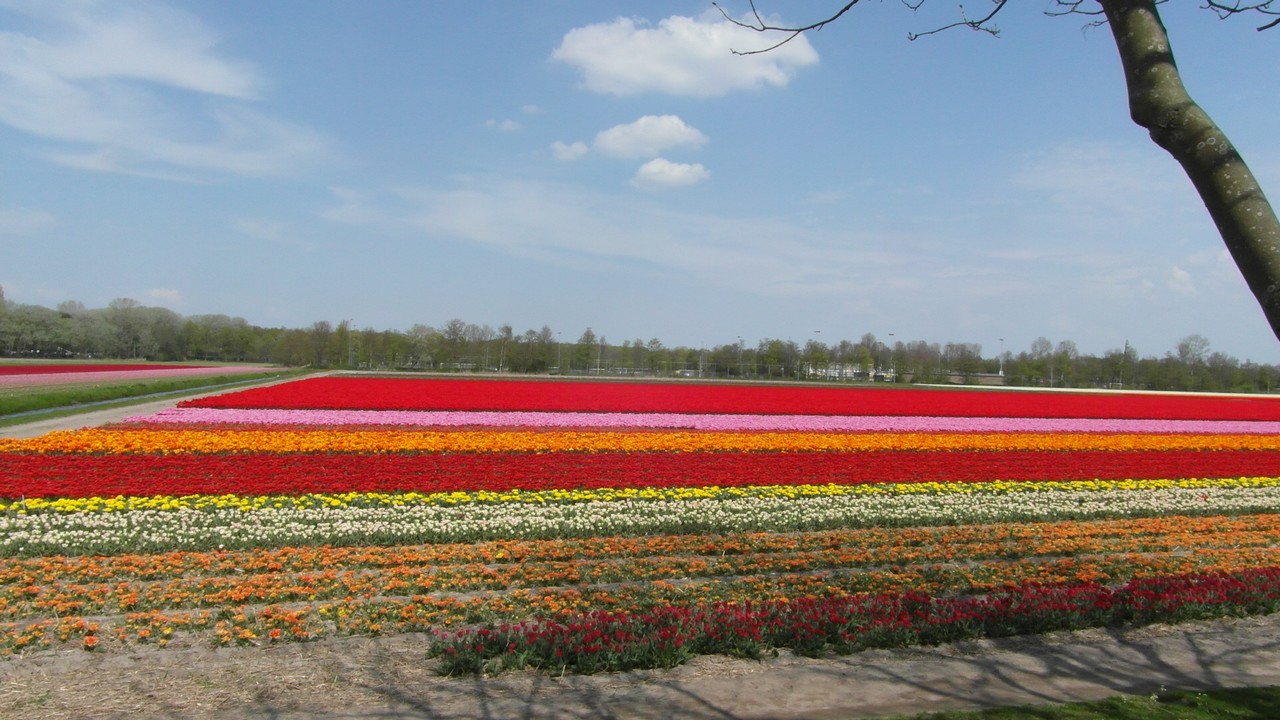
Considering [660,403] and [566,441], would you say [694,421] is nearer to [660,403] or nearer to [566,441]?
[660,403]

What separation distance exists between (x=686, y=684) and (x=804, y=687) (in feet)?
3.03

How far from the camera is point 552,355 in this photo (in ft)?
360

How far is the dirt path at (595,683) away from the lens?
596 centimetres

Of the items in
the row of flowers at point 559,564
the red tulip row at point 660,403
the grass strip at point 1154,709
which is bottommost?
the row of flowers at point 559,564

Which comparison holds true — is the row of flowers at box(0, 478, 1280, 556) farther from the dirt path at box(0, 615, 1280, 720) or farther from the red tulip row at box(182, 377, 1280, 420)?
the red tulip row at box(182, 377, 1280, 420)

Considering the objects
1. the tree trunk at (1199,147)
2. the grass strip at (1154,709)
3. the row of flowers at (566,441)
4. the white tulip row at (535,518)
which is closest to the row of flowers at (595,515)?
the white tulip row at (535,518)

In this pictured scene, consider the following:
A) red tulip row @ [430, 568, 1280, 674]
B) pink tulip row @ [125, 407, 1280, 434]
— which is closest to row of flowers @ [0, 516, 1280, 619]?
red tulip row @ [430, 568, 1280, 674]

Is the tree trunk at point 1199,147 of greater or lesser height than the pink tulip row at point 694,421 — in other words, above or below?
above

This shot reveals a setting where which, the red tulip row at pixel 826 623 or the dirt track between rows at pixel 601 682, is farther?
the red tulip row at pixel 826 623

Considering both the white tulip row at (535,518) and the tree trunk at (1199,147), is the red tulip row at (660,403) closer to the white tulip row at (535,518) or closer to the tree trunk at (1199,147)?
the white tulip row at (535,518)

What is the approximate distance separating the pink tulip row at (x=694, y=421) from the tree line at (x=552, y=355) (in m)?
68.0

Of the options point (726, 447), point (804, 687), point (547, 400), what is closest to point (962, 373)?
point (547, 400)

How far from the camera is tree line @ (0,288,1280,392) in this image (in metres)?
103

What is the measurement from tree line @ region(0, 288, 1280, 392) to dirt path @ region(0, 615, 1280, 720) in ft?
318
